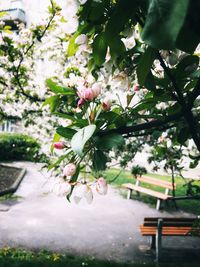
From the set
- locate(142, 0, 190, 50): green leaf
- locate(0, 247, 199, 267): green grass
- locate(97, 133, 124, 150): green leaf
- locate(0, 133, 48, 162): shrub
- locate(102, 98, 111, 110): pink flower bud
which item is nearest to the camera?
locate(142, 0, 190, 50): green leaf

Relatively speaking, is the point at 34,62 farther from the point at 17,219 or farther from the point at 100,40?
the point at 100,40

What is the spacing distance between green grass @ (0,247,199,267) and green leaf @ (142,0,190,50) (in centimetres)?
528

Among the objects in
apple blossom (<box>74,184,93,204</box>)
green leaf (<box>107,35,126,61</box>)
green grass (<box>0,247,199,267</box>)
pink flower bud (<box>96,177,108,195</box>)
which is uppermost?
green leaf (<box>107,35,126,61</box>)

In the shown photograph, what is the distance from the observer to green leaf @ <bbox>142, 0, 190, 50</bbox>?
593mm

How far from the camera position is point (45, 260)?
18.2ft

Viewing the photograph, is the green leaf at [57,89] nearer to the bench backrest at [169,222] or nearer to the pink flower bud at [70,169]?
the pink flower bud at [70,169]

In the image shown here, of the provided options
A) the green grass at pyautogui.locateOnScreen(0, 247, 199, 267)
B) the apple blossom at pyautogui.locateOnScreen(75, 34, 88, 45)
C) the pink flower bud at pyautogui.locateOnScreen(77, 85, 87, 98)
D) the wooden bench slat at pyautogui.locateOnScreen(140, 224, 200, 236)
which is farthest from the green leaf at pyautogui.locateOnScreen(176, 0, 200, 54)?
the wooden bench slat at pyautogui.locateOnScreen(140, 224, 200, 236)

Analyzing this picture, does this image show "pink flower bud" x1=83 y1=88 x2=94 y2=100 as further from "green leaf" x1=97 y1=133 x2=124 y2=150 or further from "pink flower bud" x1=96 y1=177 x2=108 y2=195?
"pink flower bud" x1=96 y1=177 x2=108 y2=195

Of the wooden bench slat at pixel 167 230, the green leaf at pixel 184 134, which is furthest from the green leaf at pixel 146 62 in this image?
the wooden bench slat at pixel 167 230

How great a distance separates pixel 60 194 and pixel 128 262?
190 inches

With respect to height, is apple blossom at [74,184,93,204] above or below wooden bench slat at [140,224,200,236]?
above

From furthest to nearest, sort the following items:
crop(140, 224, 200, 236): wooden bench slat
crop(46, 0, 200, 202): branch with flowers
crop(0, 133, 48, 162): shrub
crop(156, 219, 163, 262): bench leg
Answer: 1. crop(0, 133, 48, 162): shrub
2. crop(140, 224, 200, 236): wooden bench slat
3. crop(156, 219, 163, 262): bench leg
4. crop(46, 0, 200, 202): branch with flowers

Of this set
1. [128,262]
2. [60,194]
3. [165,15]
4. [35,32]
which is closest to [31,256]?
[128,262]

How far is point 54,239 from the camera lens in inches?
265
